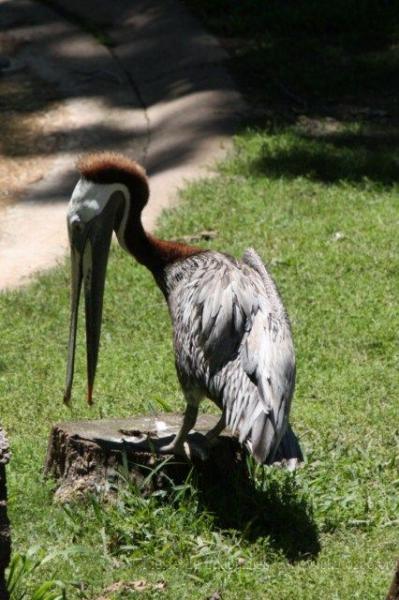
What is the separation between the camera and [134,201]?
5992 mm

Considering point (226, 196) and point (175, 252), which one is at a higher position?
point (175, 252)

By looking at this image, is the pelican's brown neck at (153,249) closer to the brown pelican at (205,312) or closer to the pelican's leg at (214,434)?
the brown pelican at (205,312)

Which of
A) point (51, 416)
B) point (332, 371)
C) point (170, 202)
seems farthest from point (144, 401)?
point (170, 202)

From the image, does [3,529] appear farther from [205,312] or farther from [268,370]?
[205,312]

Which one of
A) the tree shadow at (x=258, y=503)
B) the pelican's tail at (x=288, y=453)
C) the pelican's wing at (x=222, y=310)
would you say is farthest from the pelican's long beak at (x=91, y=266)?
the pelican's tail at (x=288, y=453)

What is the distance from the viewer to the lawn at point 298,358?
5.32 metres

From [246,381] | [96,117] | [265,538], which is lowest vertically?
[96,117]

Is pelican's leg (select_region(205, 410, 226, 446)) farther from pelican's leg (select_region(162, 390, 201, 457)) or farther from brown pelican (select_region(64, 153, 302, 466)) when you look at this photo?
pelican's leg (select_region(162, 390, 201, 457))

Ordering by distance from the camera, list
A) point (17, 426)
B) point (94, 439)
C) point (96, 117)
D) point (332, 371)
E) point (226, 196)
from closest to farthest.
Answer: point (94, 439) < point (17, 426) < point (332, 371) < point (226, 196) < point (96, 117)

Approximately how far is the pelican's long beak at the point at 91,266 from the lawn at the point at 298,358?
2.04 feet

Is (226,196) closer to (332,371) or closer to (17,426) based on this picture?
(332,371)

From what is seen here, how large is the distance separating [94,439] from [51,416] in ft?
3.75

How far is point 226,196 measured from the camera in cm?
998

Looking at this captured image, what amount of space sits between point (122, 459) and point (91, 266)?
0.98 m
